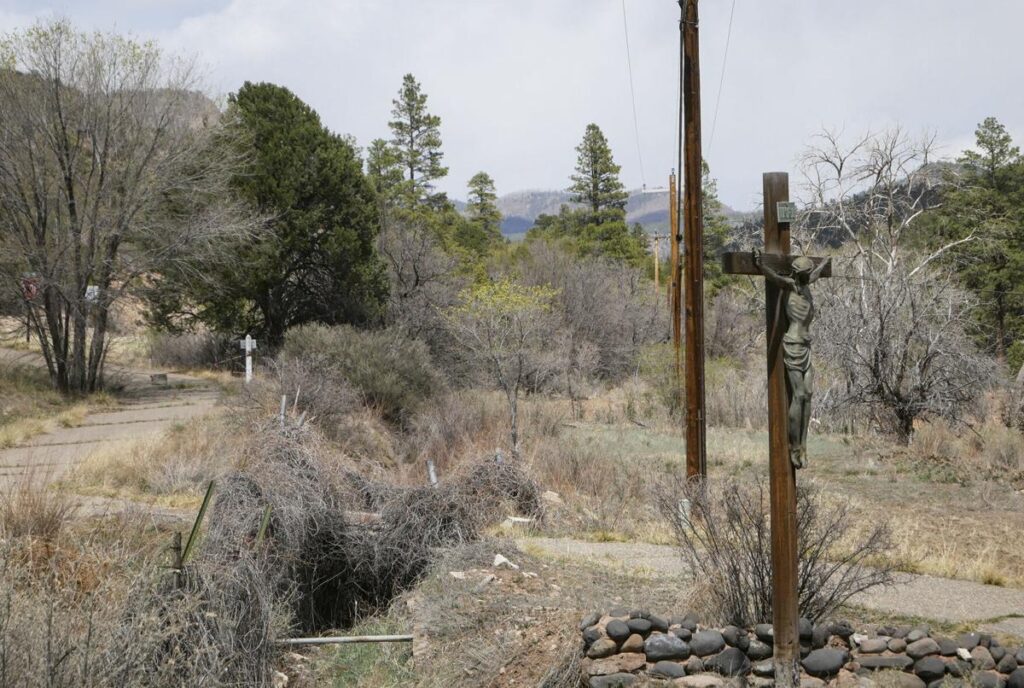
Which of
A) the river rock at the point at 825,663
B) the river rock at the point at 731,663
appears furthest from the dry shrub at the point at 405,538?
the river rock at the point at 825,663

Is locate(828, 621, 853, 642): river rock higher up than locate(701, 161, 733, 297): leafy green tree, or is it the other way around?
locate(701, 161, 733, 297): leafy green tree

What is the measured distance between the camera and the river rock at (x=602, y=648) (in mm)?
6824

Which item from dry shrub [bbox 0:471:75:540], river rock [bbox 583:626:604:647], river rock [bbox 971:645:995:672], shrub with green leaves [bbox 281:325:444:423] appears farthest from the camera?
shrub with green leaves [bbox 281:325:444:423]

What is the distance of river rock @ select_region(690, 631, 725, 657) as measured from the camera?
650cm

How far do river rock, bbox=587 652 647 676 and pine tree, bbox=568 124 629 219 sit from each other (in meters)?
63.0

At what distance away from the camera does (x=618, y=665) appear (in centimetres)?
672

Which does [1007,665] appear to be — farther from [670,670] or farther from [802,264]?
[802,264]

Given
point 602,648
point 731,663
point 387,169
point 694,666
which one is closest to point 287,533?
point 602,648

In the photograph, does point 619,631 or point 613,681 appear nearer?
point 613,681

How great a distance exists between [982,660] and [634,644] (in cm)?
222

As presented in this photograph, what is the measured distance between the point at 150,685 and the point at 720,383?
72.1 ft

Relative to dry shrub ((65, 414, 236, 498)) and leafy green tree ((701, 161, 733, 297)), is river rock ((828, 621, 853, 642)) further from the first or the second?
leafy green tree ((701, 161, 733, 297))

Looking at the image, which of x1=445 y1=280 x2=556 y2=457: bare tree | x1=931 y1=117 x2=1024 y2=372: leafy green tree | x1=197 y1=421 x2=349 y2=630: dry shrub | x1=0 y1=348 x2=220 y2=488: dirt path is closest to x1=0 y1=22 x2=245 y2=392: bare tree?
x1=0 y1=348 x2=220 y2=488: dirt path

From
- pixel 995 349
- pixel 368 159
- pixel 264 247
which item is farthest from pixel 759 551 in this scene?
pixel 368 159
